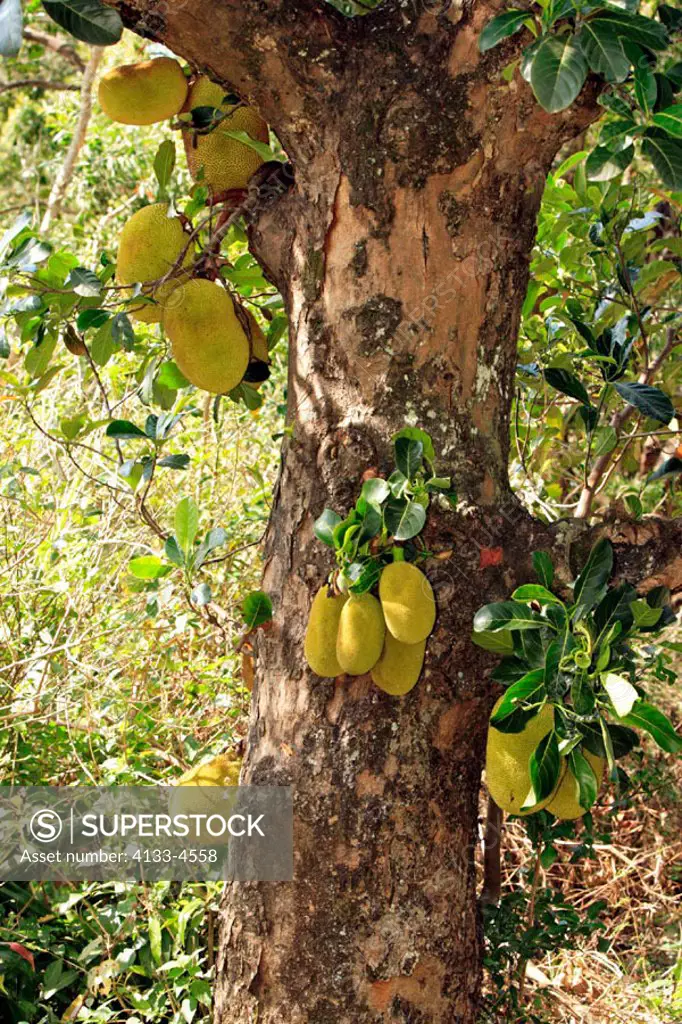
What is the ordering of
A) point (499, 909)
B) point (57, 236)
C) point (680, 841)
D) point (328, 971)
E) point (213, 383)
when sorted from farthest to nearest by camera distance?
point (57, 236)
point (680, 841)
point (499, 909)
point (213, 383)
point (328, 971)

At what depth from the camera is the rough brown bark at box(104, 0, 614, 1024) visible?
52.7 inches

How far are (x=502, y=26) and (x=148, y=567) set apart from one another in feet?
2.96

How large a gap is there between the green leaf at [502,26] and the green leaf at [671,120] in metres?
0.20

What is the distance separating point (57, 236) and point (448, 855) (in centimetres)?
332

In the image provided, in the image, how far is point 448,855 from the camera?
1387mm

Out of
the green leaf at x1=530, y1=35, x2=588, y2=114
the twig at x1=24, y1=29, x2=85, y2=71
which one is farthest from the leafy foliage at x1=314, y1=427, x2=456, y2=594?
the twig at x1=24, y1=29, x2=85, y2=71

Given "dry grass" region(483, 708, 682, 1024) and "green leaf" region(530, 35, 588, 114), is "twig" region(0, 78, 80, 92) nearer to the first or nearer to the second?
"green leaf" region(530, 35, 588, 114)

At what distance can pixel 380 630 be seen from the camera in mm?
1296

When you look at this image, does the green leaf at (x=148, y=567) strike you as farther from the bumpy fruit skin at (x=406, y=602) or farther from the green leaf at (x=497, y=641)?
the green leaf at (x=497, y=641)

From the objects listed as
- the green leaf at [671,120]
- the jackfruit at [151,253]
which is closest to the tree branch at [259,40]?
the jackfruit at [151,253]

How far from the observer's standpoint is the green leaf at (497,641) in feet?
4.37

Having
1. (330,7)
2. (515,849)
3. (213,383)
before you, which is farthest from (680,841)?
(330,7)

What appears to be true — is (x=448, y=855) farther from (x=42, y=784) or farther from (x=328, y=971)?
(x=42, y=784)

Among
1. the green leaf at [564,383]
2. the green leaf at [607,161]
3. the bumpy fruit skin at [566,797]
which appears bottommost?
the bumpy fruit skin at [566,797]
